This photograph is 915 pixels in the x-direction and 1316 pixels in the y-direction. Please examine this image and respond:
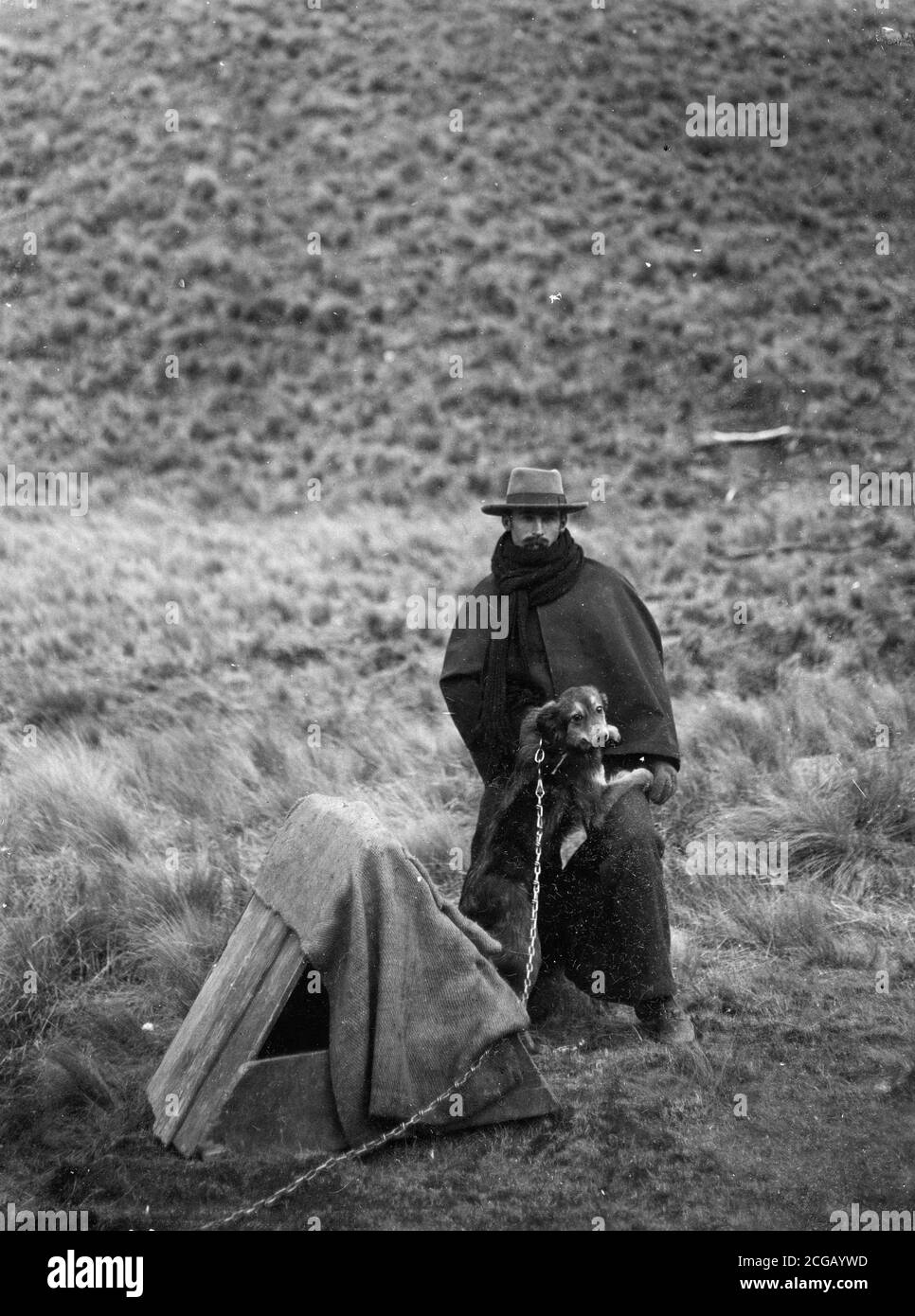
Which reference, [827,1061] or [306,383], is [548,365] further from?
[827,1061]

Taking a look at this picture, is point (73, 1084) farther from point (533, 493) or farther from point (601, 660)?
point (533, 493)

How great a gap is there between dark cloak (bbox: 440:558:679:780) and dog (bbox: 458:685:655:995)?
3.6 inches

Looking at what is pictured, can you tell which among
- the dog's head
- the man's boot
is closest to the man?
the man's boot

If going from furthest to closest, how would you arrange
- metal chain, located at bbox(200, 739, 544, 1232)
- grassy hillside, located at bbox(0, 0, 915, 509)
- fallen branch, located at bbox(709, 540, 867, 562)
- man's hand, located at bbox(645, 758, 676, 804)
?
grassy hillside, located at bbox(0, 0, 915, 509) → fallen branch, located at bbox(709, 540, 867, 562) → man's hand, located at bbox(645, 758, 676, 804) → metal chain, located at bbox(200, 739, 544, 1232)

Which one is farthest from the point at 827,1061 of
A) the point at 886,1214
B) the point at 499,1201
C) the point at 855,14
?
the point at 855,14

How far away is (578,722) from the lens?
17.1 ft

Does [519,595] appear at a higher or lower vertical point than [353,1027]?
higher

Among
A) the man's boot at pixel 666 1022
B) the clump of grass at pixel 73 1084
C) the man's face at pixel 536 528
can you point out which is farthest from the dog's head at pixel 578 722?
the clump of grass at pixel 73 1084

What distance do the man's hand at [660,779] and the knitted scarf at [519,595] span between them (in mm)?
556

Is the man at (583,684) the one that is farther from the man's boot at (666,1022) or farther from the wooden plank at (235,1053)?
the wooden plank at (235,1053)

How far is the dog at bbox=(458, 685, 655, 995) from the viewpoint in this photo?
5.23m

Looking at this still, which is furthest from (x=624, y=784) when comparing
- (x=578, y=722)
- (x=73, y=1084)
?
(x=73, y=1084)

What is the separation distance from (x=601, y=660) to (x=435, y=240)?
16.0m

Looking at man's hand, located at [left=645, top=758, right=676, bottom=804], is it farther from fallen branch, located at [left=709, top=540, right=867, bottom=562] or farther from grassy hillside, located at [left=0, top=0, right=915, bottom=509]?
grassy hillside, located at [left=0, top=0, right=915, bottom=509]
